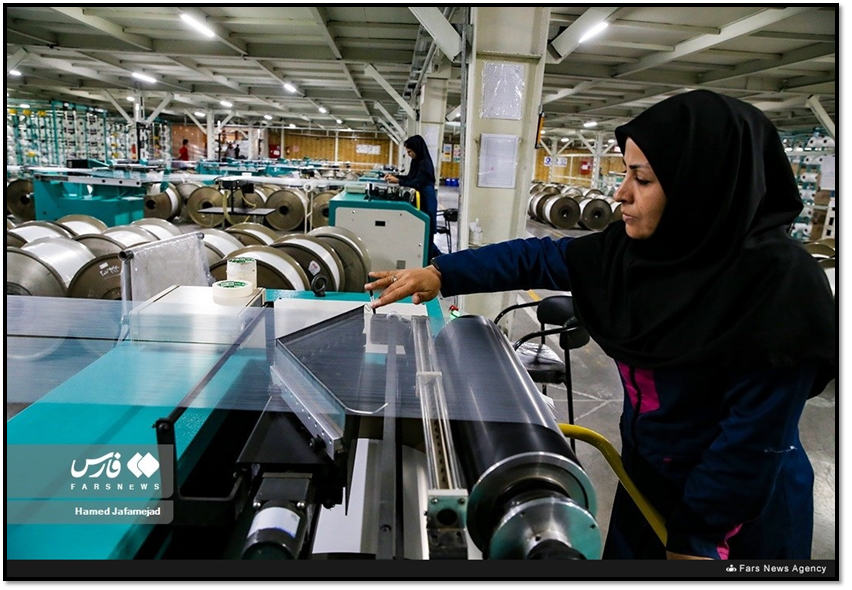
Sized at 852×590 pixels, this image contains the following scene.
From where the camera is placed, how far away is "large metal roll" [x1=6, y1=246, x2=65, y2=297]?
10.1ft

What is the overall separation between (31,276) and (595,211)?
36.1 ft

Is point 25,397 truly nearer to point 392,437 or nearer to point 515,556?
point 392,437

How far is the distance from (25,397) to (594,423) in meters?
2.94

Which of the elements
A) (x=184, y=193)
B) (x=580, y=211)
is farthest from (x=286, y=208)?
(x=580, y=211)

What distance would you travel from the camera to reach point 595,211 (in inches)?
473

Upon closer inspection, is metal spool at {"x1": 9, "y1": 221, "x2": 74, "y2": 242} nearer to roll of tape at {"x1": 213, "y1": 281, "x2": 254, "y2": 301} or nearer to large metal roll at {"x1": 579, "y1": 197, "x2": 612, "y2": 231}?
roll of tape at {"x1": 213, "y1": 281, "x2": 254, "y2": 301}

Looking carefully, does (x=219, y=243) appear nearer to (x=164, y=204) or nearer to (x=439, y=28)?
(x=439, y=28)

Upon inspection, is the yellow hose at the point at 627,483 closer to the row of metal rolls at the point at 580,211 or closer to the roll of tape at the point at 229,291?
the roll of tape at the point at 229,291

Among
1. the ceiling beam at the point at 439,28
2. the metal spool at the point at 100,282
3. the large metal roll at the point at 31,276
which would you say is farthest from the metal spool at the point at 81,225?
the ceiling beam at the point at 439,28

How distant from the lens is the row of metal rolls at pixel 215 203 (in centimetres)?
880

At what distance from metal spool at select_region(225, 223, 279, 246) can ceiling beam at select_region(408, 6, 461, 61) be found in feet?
6.59

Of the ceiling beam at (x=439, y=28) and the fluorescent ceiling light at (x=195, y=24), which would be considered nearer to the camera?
the ceiling beam at (x=439, y=28)

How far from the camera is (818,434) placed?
11.0 ft

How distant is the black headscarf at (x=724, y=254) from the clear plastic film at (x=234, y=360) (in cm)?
30
